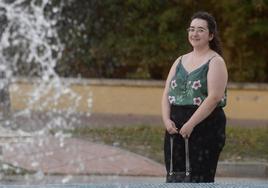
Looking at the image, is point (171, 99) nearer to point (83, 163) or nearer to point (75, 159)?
point (83, 163)

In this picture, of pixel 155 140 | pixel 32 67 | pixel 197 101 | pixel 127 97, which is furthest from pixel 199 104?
pixel 32 67

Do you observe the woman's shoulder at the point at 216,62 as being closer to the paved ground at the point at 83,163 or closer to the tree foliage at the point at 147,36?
the paved ground at the point at 83,163

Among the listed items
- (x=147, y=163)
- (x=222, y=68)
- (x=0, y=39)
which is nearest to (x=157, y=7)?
(x=0, y=39)

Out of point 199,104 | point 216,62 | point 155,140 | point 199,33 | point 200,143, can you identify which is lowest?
point 155,140

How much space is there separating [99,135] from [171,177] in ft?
22.6

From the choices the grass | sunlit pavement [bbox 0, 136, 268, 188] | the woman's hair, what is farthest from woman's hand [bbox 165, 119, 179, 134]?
the grass

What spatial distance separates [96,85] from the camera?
53.2 feet

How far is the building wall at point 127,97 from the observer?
15.8 metres

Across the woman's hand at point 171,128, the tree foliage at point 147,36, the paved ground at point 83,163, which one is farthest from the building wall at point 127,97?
the woman's hand at point 171,128

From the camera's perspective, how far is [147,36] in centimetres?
1717

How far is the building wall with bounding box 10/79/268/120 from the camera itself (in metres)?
15.8

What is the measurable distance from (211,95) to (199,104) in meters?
0.10

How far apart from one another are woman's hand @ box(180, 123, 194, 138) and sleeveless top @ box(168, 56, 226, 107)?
16 centimetres

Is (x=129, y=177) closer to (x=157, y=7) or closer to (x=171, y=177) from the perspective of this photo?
(x=171, y=177)
